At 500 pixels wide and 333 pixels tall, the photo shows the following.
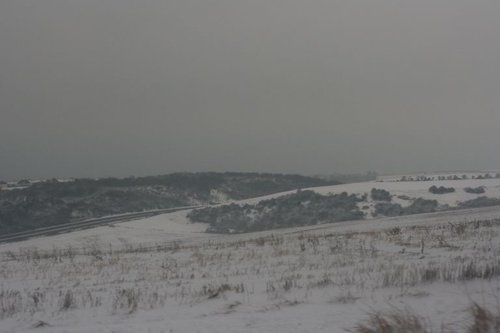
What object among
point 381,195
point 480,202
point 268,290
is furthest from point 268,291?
point 480,202

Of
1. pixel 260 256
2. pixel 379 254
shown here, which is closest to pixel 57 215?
pixel 260 256

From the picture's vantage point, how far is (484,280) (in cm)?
700

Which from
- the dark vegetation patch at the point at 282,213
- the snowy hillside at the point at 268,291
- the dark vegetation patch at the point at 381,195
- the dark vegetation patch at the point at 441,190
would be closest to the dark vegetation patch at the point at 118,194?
the dark vegetation patch at the point at 282,213

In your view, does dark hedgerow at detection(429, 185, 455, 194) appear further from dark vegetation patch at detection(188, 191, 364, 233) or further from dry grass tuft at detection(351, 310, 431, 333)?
dry grass tuft at detection(351, 310, 431, 333)

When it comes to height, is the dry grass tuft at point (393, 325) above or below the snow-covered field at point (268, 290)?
above

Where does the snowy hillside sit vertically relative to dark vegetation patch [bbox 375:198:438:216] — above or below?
above

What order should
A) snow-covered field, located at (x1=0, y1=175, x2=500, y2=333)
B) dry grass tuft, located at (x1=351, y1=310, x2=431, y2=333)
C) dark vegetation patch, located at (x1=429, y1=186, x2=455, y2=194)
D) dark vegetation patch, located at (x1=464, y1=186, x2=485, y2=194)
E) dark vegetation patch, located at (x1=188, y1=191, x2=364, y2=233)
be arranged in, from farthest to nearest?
dark vegetation patch, located at (x1=429, y1=186, x2=455, y2=194) < dark vegetation patch, located at (x1=464, y1=186, x2=485, y2=194) < dark vegetation patch, located at (x1=188, y1=191, x2=364, y2=233) < snow-covered field, located at (x1=0, y1=175, x2=500, y2=333) < dry grass tuft, located at (x1=351, y1=310, x2=431, y2=333)

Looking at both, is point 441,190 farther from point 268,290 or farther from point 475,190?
point 268,290

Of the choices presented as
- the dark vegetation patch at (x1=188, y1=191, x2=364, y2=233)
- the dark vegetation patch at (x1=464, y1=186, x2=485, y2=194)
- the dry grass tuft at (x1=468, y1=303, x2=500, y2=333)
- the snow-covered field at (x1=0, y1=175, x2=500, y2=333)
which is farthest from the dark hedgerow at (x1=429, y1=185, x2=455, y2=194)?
the dry grass tuft at (x1=468, y1=303, x2=500, y2=333)

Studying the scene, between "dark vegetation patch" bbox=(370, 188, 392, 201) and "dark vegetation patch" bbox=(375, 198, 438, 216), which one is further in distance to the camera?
"dark vegetation patch" bbox=(370, 188, 392, 201)

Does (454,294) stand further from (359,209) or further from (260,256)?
(359,209)

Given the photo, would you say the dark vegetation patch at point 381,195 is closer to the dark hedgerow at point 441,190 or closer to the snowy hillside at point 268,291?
the dark hedgerow at point 441,190

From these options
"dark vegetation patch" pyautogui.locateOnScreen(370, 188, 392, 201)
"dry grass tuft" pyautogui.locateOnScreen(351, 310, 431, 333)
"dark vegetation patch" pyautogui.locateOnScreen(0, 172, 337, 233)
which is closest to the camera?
"dry grass tuft" pyautogui.locateOnScreen(351, 310, 431, 333)

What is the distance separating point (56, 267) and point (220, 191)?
49.9m
